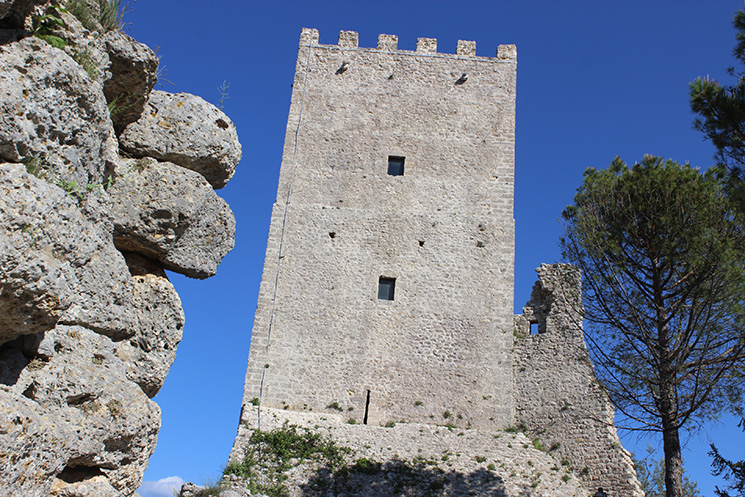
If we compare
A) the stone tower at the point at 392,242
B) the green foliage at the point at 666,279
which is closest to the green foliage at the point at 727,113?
the green foliage at the point at 666,279

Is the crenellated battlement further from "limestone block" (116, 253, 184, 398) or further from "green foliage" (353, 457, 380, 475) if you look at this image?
"limestone block" (116, 253, 184, 398)

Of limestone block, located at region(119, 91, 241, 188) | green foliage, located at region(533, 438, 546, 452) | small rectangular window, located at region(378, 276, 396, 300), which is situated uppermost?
small rectangular window, located at region(378, 276, 396, 300)

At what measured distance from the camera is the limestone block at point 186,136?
4031 mm

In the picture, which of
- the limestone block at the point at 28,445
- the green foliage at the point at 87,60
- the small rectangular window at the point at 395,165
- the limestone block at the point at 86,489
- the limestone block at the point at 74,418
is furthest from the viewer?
the small rectangular window at the point at 395,165

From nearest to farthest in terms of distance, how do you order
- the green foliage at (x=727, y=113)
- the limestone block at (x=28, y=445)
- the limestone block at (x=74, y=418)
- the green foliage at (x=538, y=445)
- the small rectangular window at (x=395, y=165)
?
the limestone block at (x=28, y=445) → the limestone block at (x=74, y=418) → the green foliage at (x=727, y=113) → the green foliage at (x=538, y=445) → the small rectangular window at (x=395, y=165)

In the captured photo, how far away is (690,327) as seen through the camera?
428 inches

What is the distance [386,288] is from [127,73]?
11.8 metres

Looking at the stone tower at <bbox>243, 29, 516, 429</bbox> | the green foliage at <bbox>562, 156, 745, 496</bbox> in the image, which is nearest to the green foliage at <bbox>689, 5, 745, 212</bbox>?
the green foliage at <bbox>562, 156, 745, 496</bbox>

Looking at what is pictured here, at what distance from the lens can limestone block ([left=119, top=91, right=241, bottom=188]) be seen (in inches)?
159

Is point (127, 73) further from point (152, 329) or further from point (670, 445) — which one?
point (670, 445)

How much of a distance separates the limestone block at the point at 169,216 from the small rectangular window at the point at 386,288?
1112 centimetres

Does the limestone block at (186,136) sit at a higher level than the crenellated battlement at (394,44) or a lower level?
lower

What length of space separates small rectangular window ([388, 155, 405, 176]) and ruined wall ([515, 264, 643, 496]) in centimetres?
384

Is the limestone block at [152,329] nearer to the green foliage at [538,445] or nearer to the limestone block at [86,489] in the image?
the limestone block at [86,489]
